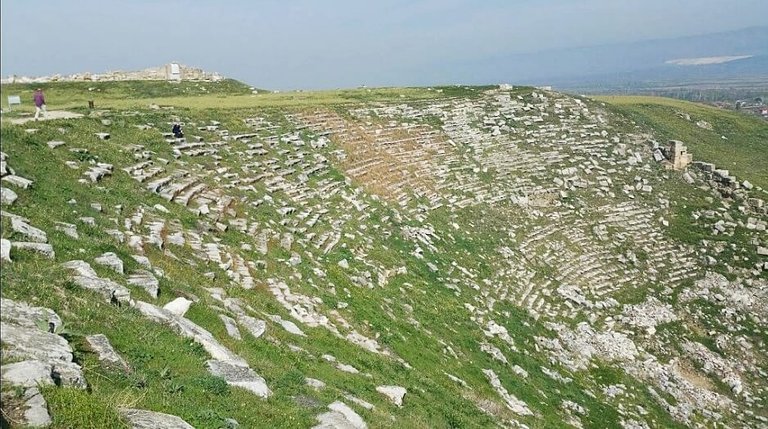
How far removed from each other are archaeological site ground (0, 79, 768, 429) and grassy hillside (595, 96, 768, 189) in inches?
23.8

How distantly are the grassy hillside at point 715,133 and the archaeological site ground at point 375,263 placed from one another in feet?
1.98

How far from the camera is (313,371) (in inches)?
455

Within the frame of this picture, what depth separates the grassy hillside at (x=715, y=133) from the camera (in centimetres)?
4228

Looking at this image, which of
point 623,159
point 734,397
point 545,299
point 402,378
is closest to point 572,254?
point 545,299

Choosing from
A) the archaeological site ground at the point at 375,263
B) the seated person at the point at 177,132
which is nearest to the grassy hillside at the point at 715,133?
the archaeological site ground at the point at 375,263

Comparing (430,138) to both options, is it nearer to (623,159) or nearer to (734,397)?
(623,159)

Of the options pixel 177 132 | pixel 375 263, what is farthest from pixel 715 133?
pixel 177 132

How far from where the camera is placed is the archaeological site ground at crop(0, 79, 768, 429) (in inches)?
357

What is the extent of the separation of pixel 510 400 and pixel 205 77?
146 feet

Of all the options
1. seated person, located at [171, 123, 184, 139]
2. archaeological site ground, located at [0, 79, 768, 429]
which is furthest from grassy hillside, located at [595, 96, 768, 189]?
seated person, located at [171, 123, 184, 139]

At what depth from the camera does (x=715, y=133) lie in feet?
167

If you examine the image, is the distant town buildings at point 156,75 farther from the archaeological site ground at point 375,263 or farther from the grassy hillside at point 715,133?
the grassy hillside at point 715,133

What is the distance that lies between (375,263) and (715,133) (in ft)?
141

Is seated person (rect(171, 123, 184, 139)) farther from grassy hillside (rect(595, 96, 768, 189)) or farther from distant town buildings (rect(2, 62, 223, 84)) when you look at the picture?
grassy hillside (rect(595, 96, 768, 189))
